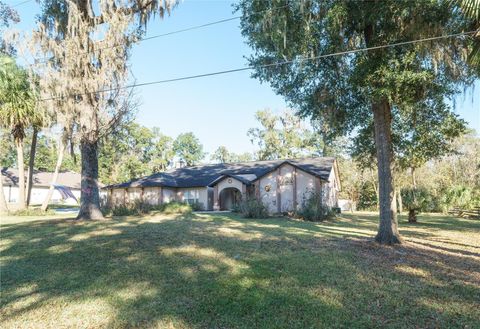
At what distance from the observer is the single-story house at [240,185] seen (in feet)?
80.3

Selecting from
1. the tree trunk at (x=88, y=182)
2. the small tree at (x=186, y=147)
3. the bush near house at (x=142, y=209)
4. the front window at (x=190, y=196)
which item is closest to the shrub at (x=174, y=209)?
the bush near house at (x=142, y=209)

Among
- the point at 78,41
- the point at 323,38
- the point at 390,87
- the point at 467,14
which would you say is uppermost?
the point at 78,41

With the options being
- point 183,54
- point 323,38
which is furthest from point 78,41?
point 323,38

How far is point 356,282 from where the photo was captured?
5500 mm

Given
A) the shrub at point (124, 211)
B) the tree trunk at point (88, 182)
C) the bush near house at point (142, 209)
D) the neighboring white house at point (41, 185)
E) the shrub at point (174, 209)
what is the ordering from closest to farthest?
1. the tree trunk at point (88, 182)
2. the shrub at point (124, 211)
3. the bush near house at point (142, 209)
4. the shrub at point (174, 209)
5. the neighboring white house at point (41, 185)

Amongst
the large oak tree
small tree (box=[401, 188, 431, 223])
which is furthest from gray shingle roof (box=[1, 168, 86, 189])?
the large oak tree

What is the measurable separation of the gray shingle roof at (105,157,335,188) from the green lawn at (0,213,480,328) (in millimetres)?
17953

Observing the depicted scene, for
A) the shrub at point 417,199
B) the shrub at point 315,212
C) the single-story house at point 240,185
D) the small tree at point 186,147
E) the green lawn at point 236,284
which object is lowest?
the green lawn at point 236,284

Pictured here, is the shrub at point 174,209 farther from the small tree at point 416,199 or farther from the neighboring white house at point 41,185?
the neighboring white house at point 41,185

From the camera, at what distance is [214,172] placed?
32344mm

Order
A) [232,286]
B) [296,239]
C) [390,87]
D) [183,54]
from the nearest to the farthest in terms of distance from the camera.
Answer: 1. [232,286]
2. [390,87]
3. [296,239]
4. [183,54]

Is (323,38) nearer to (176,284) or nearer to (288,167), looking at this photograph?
(176,284)

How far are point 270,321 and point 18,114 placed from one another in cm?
2453

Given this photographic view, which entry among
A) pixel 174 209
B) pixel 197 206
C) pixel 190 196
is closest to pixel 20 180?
pixel 174 209
